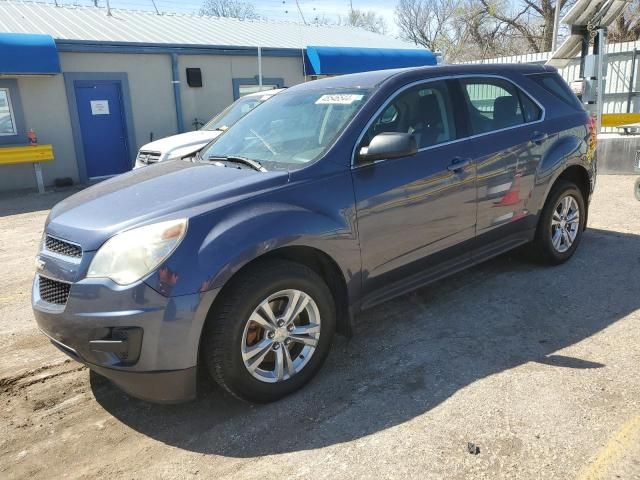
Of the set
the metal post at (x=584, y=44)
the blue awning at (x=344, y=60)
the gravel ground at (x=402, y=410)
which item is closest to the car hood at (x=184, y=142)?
the gravel ground at (x=402, y=410)

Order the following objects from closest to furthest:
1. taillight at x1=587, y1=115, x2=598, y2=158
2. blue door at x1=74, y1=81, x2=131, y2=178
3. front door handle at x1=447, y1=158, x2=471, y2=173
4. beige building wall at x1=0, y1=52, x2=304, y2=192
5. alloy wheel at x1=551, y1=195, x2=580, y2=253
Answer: front door handle at x1=447, y1=158, x2=471, y2=173 → alloy wheel at x1=551, y1=195, x2=580, y2=253 → taillight at x1=587, y1=115, x2=598, y2=158 → beige building wall at x1=0, y1=52, x2=304, y2=192 → blue door at x1=74, y1=81, x2=131, y2=178

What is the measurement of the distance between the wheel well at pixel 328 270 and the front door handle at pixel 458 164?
4.03 ft

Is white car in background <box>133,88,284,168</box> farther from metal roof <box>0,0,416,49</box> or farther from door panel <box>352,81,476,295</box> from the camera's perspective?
metal roof <box>0,0,416,49</box>

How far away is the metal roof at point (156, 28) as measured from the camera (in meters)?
13.2

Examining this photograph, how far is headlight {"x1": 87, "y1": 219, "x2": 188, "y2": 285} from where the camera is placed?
2.68 m

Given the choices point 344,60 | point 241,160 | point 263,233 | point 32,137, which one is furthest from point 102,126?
point 263,233

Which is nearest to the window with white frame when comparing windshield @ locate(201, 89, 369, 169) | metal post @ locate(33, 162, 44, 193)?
metal post @ locate(33, 162, 44, 193)

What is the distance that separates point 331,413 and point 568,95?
12.9 feet

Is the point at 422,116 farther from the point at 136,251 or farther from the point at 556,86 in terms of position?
the point at 136,251

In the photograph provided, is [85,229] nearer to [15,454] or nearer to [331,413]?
[15,454]

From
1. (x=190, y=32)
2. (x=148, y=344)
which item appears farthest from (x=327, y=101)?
(x=190, y=32)

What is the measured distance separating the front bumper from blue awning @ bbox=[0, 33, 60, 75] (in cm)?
1048

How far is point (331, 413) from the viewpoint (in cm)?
304

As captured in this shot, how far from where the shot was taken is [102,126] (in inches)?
529
